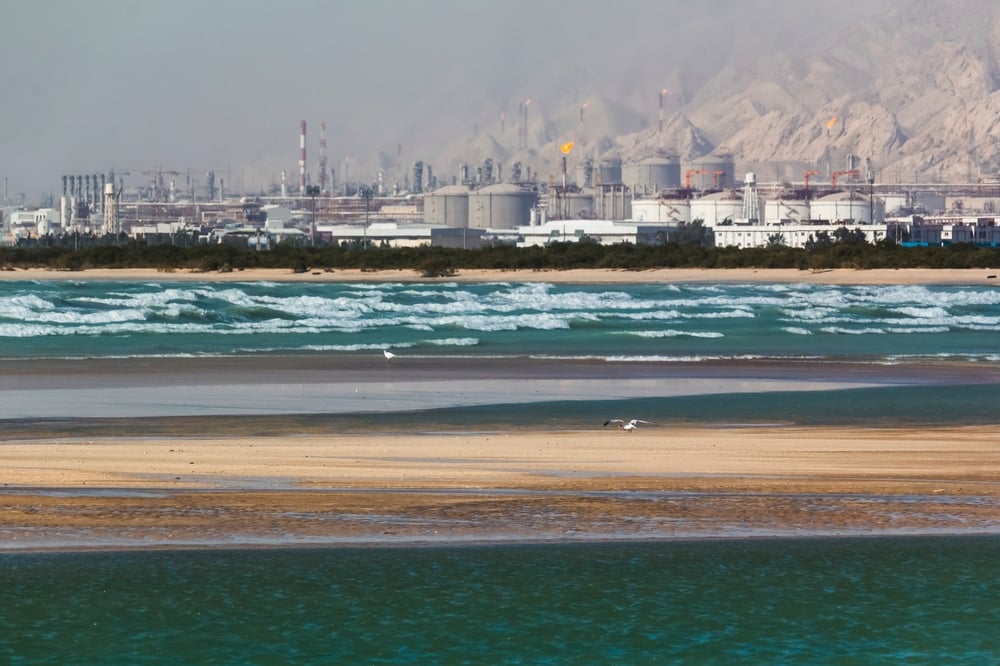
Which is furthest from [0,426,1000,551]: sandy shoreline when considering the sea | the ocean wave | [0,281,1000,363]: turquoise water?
the ocean wave

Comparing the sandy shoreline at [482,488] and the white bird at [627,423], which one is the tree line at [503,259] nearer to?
the white bird at [627,423]

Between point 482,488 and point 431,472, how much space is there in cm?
95

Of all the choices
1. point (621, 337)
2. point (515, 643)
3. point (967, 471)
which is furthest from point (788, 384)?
point (515, 643)

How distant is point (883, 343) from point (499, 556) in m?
28.8

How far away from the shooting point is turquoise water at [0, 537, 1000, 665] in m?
9.49

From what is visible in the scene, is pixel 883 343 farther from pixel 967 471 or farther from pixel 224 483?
pixel 224 483

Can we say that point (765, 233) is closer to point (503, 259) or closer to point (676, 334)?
point (503, 259)

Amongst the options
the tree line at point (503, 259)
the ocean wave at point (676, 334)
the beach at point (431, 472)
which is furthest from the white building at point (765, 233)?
the beach at point (431, 472)

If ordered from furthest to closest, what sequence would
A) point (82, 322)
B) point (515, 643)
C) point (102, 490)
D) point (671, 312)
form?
1. point (671, 312)
2. point (82, 322)
3. point (102, 490)
4. point (515, 643)

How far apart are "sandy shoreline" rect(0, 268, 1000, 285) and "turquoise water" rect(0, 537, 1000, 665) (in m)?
75.1

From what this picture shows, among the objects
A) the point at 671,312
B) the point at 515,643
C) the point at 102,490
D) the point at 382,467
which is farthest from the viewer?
the point at 671,312

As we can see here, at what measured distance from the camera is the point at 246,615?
10.2m

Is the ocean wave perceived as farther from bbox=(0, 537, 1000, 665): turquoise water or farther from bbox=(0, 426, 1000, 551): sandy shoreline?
bbox=(0, 537, 1000, 665): turquoise water

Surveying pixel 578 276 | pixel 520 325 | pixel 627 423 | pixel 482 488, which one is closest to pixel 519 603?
pixel 482 488
